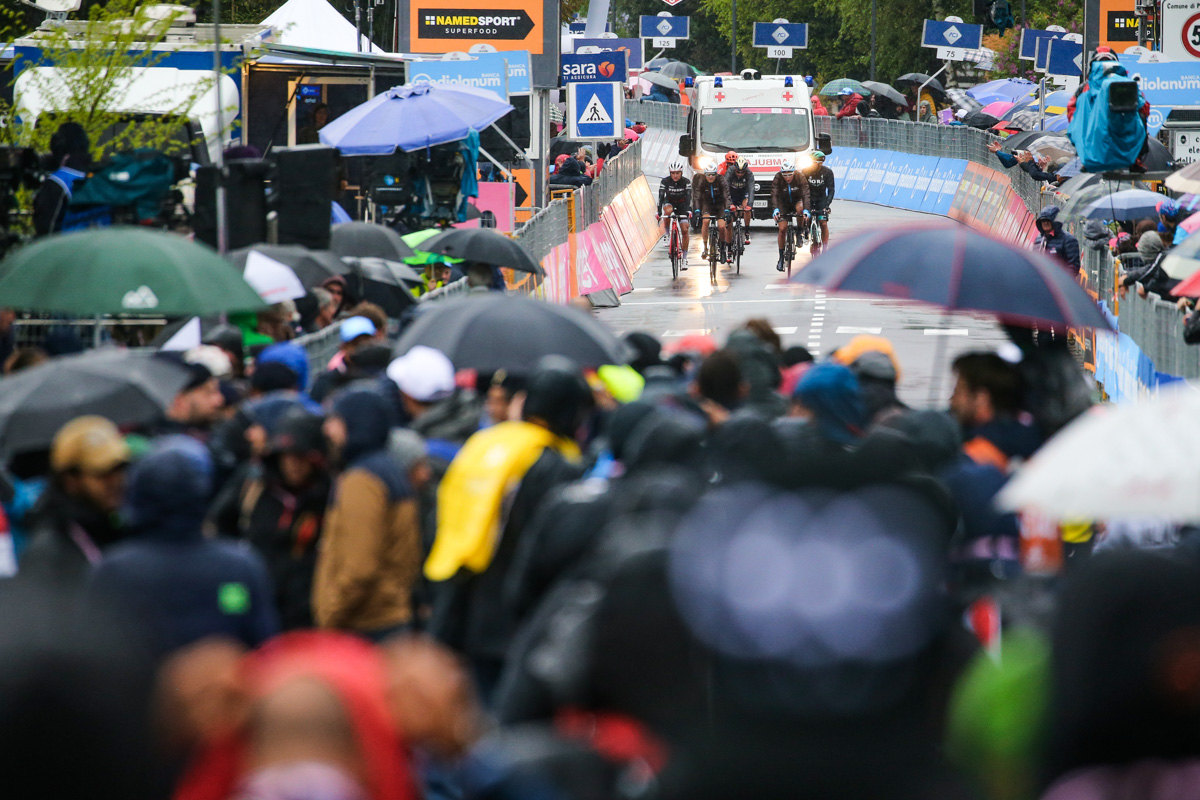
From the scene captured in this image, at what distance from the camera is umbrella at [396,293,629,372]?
7469 millimetres

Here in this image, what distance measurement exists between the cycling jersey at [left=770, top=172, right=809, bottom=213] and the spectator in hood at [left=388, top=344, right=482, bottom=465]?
71.9 feet

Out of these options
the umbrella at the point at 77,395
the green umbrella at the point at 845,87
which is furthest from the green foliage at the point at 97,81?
the green umbrella at the point at 845,87

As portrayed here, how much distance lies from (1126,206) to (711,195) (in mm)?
9824

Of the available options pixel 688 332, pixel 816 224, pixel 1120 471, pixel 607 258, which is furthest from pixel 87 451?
pixel 816 224

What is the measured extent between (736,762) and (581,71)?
32.6 metres

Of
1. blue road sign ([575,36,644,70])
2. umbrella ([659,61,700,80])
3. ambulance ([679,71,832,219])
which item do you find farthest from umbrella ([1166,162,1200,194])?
umbrella ([659,61,700,80])

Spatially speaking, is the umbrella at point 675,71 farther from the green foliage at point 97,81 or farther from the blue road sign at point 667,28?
the green foliage at point 97,81

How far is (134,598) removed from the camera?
4516 millimetres

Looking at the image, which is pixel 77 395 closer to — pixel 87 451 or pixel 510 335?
pixel 87 451

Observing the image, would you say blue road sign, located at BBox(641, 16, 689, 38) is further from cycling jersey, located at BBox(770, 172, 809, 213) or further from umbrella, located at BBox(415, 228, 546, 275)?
umbrella, located at BBox(415, 228, 546, 275)

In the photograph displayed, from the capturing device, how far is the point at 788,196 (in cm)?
2891

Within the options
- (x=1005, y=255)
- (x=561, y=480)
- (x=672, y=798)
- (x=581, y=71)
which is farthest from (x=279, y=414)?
(x=581, y=71)

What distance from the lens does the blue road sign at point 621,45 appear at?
44.9 m

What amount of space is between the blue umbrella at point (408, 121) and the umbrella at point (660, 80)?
44.4m
